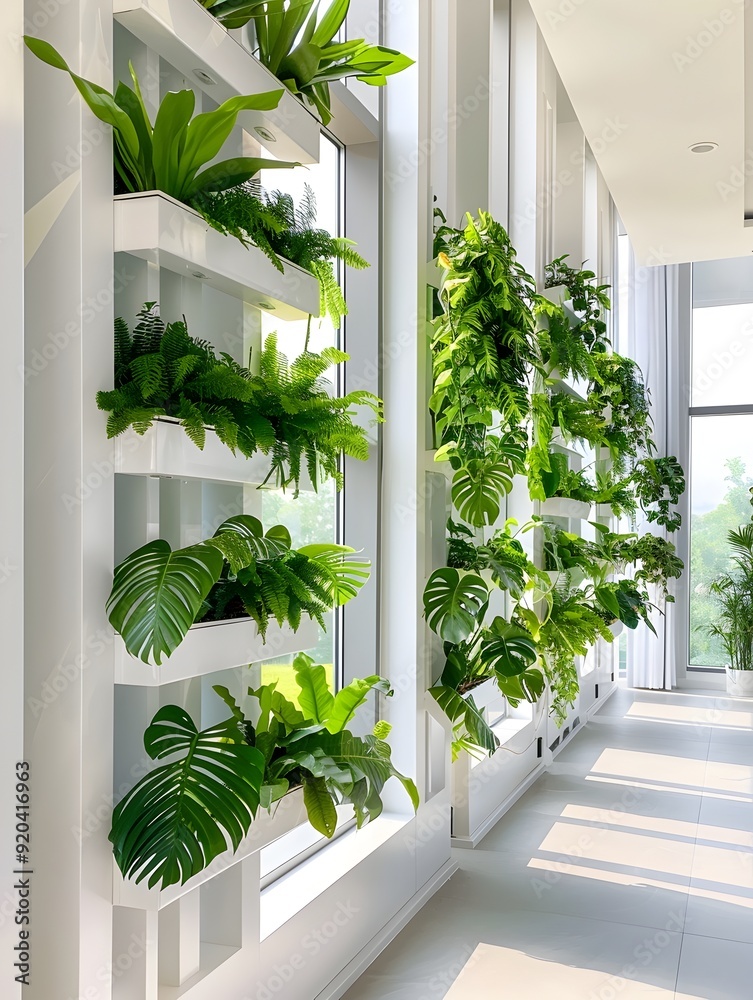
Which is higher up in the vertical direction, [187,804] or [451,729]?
[187,804]

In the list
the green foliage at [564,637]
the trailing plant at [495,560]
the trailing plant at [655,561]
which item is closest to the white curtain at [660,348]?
the trailing plant at [655,561]

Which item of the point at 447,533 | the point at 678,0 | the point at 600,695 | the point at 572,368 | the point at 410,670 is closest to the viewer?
the point at 410,670

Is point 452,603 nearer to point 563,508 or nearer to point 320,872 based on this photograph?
point 320,872

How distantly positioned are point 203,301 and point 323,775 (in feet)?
3.25

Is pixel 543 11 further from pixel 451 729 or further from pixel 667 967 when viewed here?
pixel 667 967

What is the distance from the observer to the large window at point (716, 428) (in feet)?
26.7

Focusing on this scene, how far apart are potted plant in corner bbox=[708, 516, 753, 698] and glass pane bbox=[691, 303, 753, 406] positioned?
1.23 metres

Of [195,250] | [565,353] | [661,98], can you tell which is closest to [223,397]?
[195,250]

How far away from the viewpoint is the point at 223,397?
1.51 m

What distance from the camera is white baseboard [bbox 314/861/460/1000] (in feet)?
7.70

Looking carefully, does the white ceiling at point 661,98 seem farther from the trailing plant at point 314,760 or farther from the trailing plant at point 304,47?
the trailing plant at point 314,760

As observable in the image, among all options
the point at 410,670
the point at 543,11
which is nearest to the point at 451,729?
the point at 410,670

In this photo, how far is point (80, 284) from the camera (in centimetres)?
143

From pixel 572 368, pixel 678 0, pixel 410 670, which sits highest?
pixel 678 0
